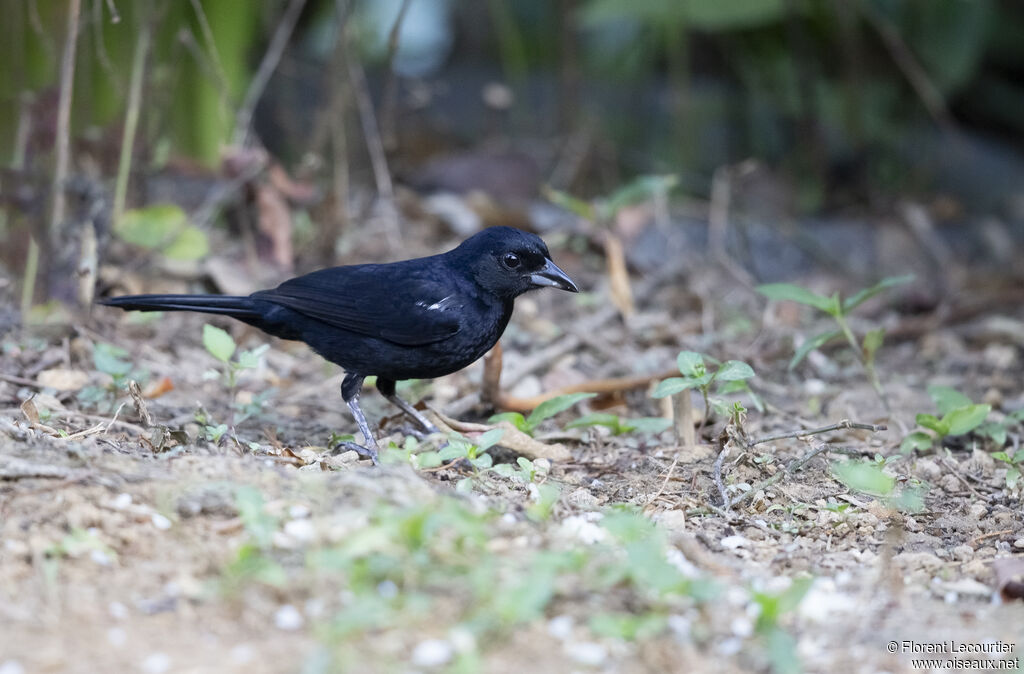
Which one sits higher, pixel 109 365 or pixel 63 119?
pixel 63 119

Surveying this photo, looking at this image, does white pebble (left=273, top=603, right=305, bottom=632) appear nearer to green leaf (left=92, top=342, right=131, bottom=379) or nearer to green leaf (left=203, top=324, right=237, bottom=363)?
green leaf (left=203, top=324, right=237, bottom=363)

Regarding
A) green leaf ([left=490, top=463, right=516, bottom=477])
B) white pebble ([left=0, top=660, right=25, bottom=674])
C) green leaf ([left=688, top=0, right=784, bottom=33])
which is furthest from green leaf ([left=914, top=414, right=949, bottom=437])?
green leaf ([left=688, top=0, right=784, bottom=33])

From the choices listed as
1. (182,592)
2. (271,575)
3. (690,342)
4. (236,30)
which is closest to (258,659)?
(271,575)

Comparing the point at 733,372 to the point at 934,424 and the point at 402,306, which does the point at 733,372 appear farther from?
A: the point at 402,306

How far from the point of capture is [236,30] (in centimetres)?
621

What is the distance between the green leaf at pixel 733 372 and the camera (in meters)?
3.24

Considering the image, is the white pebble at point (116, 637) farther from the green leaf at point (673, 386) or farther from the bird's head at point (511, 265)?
the bird's head at point (511, 265)

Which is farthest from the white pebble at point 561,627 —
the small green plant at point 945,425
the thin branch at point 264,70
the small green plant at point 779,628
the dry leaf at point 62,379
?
the thin branch at point 264,70

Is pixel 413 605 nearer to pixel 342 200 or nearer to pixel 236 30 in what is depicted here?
pixel 342 200

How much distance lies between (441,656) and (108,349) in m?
2.56

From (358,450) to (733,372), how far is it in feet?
4.00

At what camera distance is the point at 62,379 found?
3.95 m

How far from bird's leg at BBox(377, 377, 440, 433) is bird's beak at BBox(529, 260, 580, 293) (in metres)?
0.66

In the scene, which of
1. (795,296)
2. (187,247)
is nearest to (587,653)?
(795,296)
